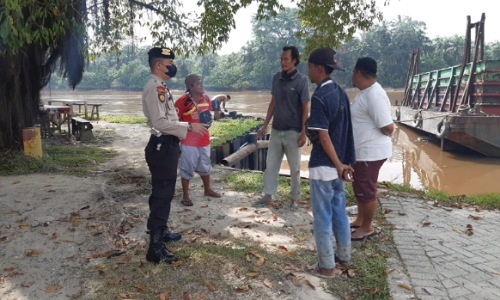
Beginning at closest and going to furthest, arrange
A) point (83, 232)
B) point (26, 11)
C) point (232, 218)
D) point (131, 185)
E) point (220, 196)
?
point (83, 232)
point (232, 218)
point (220, 196)
point (131, 185)
point (26, 11)

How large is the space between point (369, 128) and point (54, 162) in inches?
267

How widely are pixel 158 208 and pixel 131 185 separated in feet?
11.4

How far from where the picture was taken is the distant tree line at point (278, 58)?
2131 inches

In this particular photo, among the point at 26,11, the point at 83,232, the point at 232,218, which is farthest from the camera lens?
the point at 26,11

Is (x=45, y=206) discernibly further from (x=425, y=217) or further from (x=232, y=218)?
(x=425, y=217)

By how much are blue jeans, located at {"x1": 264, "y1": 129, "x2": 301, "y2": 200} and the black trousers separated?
6.29ft

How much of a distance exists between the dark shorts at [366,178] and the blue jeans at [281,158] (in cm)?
115

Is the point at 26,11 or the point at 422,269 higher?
the point at 26,11

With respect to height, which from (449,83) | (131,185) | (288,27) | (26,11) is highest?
(288,27)

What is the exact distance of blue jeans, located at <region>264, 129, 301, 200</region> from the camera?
201 inches

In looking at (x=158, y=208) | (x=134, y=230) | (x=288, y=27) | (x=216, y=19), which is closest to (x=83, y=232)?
(x=134, y=230)

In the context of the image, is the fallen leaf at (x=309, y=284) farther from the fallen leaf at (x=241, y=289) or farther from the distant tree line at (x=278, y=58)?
the distant tree line at (x=278, y=58)

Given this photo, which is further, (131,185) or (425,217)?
(131,185)

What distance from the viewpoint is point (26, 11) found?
23.6ft
